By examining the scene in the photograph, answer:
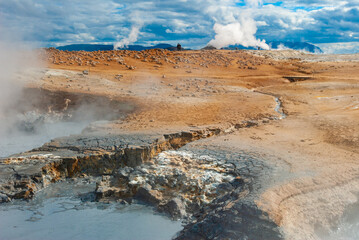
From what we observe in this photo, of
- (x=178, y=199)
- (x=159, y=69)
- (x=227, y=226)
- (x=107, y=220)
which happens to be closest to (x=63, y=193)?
(x=107, y=220)

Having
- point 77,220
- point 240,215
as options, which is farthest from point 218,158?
point 77,220

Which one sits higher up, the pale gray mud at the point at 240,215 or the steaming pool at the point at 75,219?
the pale gray mud at the point at 240,215

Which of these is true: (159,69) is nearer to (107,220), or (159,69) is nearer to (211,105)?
(211,105)

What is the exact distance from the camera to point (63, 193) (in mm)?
5352

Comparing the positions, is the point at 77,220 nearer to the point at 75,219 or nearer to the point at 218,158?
the point at 75,219

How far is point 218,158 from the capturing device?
229 inches

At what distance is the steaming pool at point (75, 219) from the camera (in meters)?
4.27

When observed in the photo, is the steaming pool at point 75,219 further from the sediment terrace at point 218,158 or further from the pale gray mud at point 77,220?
the sediment terrace at point 218,158

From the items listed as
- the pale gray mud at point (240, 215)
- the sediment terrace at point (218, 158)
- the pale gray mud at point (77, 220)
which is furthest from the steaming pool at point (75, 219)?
the pale gray mud at point (240, 215)

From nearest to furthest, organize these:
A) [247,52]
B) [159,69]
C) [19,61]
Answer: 1. [19,61]
2. [159,69]
3. [247,52]

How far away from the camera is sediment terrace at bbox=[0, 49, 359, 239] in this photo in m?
4.07

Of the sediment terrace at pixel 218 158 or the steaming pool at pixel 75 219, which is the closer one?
the sediment terrace at pixel 218 158

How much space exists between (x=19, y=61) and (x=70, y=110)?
13.7ft

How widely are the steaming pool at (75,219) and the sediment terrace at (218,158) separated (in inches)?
8.3
